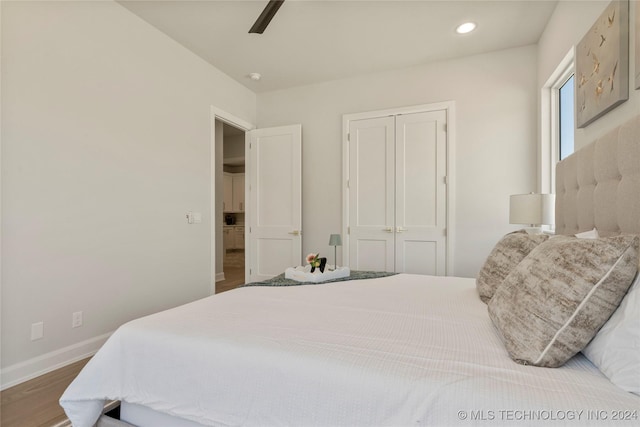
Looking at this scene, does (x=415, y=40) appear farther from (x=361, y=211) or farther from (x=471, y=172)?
(x=361, y=211)

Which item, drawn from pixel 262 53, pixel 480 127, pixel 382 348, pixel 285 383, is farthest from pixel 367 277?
pixel 262 53

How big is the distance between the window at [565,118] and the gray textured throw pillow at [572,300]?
213 cm

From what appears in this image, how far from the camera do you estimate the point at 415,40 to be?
3090 mm

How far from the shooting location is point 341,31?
2.95 m

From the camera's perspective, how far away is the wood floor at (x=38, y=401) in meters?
1.60

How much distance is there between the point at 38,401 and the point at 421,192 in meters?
3.50

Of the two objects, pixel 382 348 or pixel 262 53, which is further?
pixel 262 53

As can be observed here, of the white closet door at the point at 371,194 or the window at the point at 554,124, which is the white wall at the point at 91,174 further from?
the window at the point at 554,124

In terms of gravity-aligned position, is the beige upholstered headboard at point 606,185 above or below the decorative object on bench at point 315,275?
above

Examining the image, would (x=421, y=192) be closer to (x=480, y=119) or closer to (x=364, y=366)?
(x=480, y=119)

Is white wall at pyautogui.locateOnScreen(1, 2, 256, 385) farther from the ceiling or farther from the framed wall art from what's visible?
the framed wall art

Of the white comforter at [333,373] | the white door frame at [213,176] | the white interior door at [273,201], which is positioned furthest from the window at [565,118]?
the white door frame at [213,176]

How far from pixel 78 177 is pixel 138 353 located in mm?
1757

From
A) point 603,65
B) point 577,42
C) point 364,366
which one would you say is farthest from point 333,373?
point 577,42
